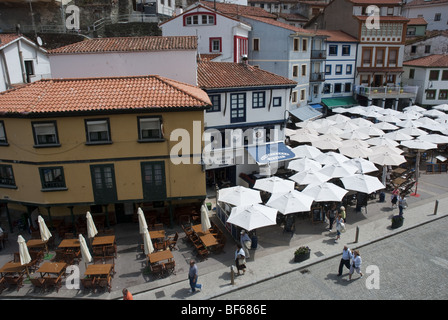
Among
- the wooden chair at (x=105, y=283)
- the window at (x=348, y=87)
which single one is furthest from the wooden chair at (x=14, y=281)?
the window at (x=348, y=87)

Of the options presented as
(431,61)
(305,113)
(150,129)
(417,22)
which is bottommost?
(305,113)

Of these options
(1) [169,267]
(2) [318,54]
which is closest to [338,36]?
(2) [318,54]

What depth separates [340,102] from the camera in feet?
157

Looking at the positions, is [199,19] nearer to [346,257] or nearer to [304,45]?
[304,45]

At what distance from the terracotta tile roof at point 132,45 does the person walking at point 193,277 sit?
49.5ft

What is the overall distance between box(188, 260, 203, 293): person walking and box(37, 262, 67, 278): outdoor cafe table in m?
6.00

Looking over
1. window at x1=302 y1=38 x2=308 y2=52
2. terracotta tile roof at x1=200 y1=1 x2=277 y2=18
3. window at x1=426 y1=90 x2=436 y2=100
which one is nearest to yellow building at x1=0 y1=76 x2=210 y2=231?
window at x1=302 y1=38 x2=308 y2=52

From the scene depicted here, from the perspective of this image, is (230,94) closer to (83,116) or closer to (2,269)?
(83,116)

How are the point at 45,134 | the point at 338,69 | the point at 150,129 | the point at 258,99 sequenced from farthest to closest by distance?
the point at 338,69 → the point at 258,99 → the point at 150,129 → the point at 45,134

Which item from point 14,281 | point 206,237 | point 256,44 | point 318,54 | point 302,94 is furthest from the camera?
point 318,54

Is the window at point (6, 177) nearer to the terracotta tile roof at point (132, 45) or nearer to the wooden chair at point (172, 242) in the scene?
the terracotta tile roof at point (132, 45)

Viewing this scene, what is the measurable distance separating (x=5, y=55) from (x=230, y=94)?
1793 centimetres

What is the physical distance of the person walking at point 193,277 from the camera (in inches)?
580

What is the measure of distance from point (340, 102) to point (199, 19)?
22.9 m
